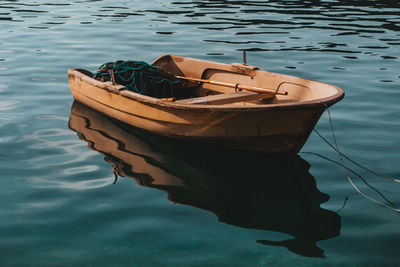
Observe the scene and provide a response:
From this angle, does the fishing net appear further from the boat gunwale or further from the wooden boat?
the boat gunwale

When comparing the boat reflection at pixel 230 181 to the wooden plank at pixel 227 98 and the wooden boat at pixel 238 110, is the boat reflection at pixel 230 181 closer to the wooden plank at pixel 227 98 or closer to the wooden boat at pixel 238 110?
the wooden boat at pixel 238 110

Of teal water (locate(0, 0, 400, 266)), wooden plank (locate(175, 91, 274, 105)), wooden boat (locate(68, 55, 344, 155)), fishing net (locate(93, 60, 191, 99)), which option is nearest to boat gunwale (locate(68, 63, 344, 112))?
wooden boat (locate(68, 55, 344, 155))

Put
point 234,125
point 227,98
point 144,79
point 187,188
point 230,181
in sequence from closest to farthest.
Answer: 1. point 187,188
2. point 230,181
3. point 234,125
4. point 227,98
5. point 144,79

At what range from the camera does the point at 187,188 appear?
6426 millimetres

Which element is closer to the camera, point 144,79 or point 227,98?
point 227,98

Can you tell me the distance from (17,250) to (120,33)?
505 inches

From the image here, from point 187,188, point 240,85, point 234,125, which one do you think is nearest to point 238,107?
point 234,125

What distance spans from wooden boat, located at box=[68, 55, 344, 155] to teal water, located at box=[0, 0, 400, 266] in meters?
0.28

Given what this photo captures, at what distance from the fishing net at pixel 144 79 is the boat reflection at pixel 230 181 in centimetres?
103

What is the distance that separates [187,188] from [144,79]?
3.46 meters

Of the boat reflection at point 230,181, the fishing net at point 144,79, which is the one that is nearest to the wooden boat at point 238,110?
the boat reflection at point 230,181

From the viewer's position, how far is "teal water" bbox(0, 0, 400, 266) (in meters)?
5.02

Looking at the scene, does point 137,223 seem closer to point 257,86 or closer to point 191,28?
point 257,86

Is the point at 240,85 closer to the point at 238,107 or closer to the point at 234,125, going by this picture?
the point at 234,125
